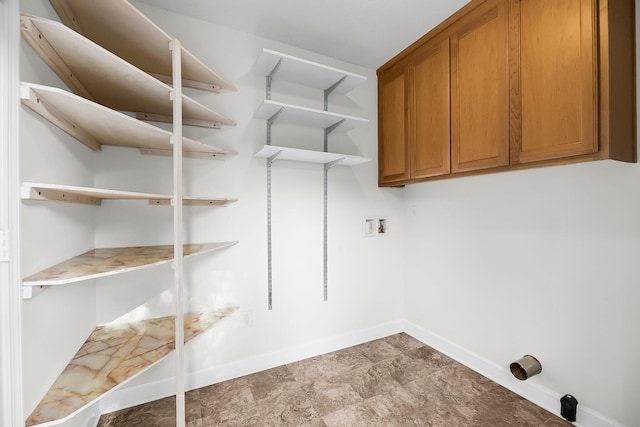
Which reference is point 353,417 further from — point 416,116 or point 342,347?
point 416,116

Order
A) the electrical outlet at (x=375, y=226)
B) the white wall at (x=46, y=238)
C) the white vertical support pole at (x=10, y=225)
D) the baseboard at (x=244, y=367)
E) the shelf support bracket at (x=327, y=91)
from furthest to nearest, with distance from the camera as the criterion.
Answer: the electrical outlet at (x=375, y=226) → the shelf support bracket at (x=327, y=91) → the baseboard at (x=244, y=367) → the white wall at (x=46, y=238) → the white vertical support pole at (x=10, y=225)

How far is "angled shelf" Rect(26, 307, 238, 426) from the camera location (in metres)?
0.98

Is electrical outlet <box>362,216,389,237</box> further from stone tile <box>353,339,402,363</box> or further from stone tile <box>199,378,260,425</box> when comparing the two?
stone tile <box>199,378,260,425</box>

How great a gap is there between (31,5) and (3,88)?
410mm

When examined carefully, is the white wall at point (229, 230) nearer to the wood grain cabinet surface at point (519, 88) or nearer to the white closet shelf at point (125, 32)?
the white closet shelf at point (125, 32)

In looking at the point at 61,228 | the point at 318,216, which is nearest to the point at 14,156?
the point at 61,228

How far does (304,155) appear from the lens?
197cm

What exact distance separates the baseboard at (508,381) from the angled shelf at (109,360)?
5.77 ft

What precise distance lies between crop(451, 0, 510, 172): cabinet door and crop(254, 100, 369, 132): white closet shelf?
2.17ft

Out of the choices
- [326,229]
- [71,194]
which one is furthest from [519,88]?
[71,194]

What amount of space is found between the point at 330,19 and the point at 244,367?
256cm

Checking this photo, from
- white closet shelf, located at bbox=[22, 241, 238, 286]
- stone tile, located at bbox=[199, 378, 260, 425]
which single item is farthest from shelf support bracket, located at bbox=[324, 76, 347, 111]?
stone tile, located at bbox=[199, 378, 260, 425]

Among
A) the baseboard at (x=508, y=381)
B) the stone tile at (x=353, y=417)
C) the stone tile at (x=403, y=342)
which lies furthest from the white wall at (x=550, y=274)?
the stone tile at (x=353, y=417)

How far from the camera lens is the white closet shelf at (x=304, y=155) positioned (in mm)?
1815
